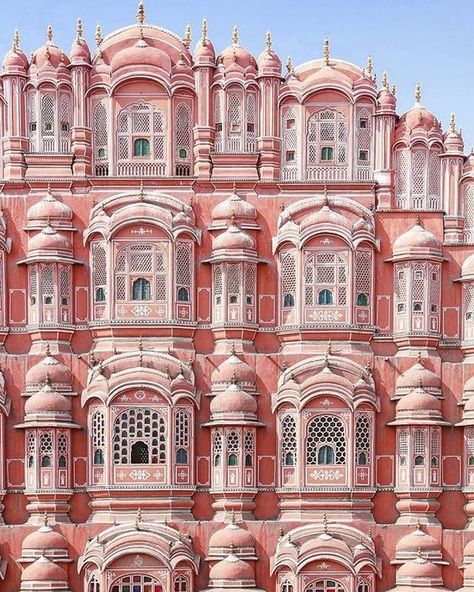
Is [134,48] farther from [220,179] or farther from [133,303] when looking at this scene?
[133,303]

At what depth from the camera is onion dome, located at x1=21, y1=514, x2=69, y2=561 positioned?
3688 centimetres

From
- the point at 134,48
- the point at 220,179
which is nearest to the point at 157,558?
the point at 220,179

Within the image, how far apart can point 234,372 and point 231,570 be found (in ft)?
15.5

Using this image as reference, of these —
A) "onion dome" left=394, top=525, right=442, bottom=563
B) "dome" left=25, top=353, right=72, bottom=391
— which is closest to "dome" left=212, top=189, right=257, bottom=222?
"dome" left=25, top=353, right=72, bottom=391

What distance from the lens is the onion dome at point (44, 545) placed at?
3688 cm

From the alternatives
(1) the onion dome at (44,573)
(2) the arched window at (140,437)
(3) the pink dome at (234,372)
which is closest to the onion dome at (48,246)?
(2) the arched window at (140,437)

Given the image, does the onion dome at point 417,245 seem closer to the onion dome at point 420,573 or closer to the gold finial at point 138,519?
the onion dome at point 420,573

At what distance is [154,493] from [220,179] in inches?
314

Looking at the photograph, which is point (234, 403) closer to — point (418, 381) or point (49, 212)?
point (418, 381)

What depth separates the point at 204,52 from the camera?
39469 millimetres

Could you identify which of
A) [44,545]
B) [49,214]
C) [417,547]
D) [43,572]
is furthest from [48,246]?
[417,547]

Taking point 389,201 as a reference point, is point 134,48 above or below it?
above

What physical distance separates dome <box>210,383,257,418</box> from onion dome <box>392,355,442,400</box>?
142 inches

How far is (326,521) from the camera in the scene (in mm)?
37188
